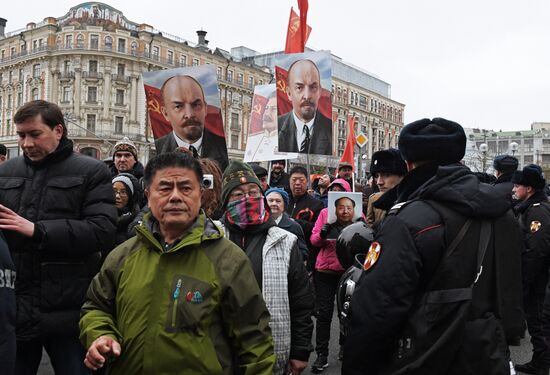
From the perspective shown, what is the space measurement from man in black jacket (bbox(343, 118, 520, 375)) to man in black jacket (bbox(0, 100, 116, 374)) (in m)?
1.68

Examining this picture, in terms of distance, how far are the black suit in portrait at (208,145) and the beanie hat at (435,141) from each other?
12.6 ft

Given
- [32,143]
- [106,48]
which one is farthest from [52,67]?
[32,143]

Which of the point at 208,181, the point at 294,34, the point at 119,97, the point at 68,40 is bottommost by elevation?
the point at 208,181

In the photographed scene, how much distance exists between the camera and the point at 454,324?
2.28m

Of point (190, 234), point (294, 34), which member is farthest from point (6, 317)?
point (294, 34)

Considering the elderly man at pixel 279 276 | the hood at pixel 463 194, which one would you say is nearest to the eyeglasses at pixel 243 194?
the elderly man at pixel 279 276

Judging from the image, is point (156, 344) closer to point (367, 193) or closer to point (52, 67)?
point (367, 193)

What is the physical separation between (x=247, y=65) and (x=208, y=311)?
75.4m

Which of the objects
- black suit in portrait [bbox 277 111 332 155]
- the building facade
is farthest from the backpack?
the building facade

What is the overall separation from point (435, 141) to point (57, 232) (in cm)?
212

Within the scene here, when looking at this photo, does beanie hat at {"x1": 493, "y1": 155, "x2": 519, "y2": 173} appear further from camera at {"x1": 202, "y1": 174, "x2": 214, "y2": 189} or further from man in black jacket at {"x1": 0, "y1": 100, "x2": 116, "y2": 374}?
man in black jacket at {"x1": 0, "y1": 100, "x2": 116, "y2": 374}

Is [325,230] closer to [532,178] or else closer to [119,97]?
[532,178]

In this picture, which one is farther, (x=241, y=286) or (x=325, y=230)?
(x=325, y=230)

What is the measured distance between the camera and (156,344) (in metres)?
2.31
